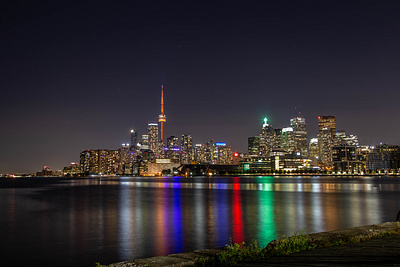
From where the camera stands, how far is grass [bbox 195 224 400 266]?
32.4 ft

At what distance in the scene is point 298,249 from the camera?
36.6 ft

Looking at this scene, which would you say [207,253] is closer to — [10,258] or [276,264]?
[276,264]

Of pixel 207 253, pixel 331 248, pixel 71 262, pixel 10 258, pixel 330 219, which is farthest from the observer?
pixel 330 219

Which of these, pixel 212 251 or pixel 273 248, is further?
pixel 273 248

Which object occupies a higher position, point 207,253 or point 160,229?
point 207,253

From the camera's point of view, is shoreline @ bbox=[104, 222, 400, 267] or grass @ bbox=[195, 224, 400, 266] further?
grass @ bbox=[195, 224, 400, 266]

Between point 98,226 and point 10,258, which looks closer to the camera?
point 10,258

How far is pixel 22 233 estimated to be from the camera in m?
27.2

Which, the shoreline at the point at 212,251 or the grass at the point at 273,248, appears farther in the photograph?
→ the grass at the point at 273,248

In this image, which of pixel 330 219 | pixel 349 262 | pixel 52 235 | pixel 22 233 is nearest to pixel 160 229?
pixel 52 235

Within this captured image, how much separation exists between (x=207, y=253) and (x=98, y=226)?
2190cm

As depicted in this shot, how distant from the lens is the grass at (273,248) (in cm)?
989

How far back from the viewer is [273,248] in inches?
439

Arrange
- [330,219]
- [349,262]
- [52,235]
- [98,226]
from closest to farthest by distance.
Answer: [349,262]
[52,235]
[98,226]
[330,219]
